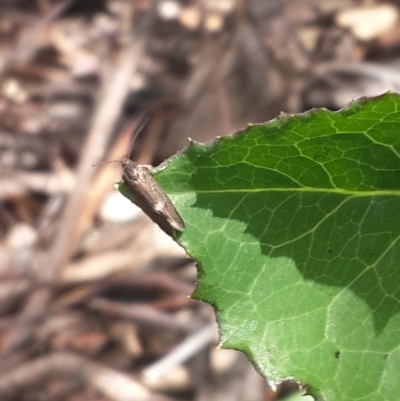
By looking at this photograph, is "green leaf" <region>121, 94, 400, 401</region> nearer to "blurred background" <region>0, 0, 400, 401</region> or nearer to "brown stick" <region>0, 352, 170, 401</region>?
"blurred background" <region>0, 0, 400, 401</region>

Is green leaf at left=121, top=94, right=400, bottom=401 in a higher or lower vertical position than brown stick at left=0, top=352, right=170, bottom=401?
lower

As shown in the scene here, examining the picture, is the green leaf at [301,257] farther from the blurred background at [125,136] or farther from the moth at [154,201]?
the blurred background at [125,136]

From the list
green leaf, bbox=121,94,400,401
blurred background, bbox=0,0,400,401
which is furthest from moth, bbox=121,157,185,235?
blurred background, bbox=0,0,400,401

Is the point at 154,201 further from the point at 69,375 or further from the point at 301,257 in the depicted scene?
the point at 69,375

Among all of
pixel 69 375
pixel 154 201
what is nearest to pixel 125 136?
pixel 69 375

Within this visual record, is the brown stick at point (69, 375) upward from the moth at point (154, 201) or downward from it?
upward

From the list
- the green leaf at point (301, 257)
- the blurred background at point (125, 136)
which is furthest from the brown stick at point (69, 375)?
the green leaf at point (301, 257)

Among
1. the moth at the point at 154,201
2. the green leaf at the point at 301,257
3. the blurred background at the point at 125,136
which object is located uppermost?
the blurred background at the point at 125,136

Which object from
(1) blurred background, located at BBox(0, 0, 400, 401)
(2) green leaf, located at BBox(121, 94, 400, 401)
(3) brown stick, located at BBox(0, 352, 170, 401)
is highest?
(1) blurred background, located at BBox(0, 0, 400, 401)
